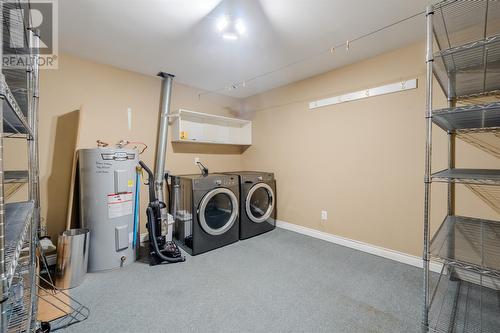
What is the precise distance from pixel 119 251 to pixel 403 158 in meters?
3.12

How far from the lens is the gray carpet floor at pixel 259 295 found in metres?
1.51

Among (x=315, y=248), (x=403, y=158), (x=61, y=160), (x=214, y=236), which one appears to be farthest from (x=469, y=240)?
(x=61, y=160)

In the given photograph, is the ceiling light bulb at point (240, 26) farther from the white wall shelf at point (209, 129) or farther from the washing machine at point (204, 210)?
the washing machine at point (204, 210)

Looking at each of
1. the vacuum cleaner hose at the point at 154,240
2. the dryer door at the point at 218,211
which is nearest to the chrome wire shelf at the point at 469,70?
the dryer door at the point at 218,211

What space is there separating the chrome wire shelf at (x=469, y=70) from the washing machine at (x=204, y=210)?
2310 millimetres

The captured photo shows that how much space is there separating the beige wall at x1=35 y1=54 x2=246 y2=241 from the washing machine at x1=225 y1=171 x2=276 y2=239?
113cm

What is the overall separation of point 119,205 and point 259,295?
164 centimetres

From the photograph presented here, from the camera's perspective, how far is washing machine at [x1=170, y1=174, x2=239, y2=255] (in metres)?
2.60

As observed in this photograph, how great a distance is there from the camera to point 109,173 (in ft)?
7.30

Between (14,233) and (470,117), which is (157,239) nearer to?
(14,233)

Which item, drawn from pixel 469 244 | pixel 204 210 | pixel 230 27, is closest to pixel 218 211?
pixel 204 210

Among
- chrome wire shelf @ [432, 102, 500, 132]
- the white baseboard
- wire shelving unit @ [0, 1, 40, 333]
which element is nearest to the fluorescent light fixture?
wire shelving unit @ [0, 1, 40, 333]

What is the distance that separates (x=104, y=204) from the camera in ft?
7.24

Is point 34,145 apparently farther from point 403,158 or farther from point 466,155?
point 466,155
